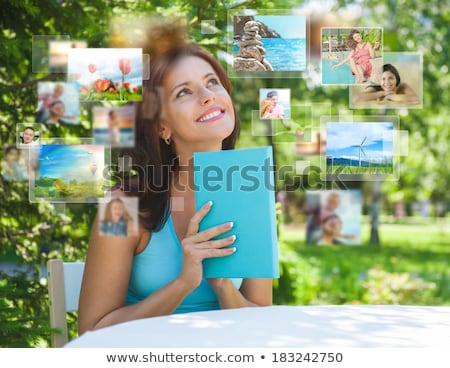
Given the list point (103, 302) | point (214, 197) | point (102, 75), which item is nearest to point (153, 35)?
point (102, 75)

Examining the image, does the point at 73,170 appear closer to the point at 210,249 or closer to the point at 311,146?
the point at 210,249

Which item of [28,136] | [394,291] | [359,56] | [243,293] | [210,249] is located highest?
[359,56]

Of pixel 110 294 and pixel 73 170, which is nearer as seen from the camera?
pixel 110 294

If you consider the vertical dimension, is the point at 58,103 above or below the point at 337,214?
above

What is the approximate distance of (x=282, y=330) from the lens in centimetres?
130

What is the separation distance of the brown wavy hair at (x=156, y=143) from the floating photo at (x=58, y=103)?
26 centimetres

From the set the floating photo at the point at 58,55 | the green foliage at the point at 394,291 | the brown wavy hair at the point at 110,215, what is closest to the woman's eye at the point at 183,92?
the brown wavy hair at the point at 110,215

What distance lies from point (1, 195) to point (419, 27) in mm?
3478

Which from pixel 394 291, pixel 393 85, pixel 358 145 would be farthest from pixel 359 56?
pixel 394 291

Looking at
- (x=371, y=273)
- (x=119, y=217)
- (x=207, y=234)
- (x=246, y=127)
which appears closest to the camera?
(x=207, y=234)

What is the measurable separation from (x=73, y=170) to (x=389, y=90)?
99 cm

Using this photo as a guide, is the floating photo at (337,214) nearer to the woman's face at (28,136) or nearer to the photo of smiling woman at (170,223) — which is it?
the photo of smiling woman at (170,223)

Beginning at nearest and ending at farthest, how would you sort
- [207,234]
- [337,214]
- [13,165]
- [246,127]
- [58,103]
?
[207,234] → [58,103] → [13,165] → [337,214] → [246,127]

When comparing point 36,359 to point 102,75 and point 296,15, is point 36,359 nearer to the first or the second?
point 102,75
